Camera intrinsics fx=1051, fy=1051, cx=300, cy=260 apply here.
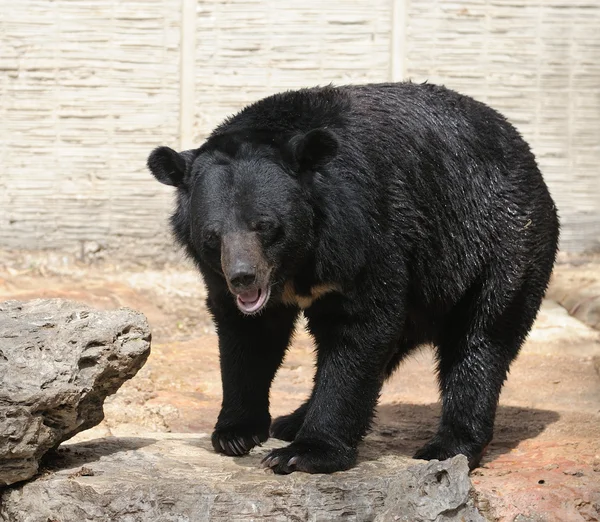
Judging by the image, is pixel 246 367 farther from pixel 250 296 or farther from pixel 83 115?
pixel 83 115

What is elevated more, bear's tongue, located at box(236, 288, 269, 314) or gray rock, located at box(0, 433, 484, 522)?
bear's tongue, located at box(236, 288, 269, 314)

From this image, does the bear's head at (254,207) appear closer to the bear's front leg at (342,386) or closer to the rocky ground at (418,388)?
the bear's front leg at (342,386)

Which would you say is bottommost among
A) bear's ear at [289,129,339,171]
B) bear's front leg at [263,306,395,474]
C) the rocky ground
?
the rocky ground

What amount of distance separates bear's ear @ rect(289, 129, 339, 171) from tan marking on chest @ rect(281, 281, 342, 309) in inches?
25.4

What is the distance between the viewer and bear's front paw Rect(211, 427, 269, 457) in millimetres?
6039

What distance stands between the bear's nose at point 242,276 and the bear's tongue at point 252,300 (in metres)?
0.08

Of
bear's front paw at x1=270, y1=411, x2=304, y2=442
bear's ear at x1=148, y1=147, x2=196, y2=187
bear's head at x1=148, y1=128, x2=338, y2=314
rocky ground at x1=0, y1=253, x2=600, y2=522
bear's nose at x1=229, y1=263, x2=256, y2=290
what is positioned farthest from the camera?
bear's front paw at x1=270, y1=411, x2=304, y2=442

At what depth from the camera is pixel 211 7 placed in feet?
37.0

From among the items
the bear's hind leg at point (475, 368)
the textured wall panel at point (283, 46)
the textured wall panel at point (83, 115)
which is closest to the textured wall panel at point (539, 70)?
the textured wall panel at point (283, 46)

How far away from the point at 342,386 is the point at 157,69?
21.2 feet

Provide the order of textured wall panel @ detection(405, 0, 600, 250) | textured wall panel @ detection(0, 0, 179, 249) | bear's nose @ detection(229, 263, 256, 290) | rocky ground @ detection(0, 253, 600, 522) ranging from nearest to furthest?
1. bear's nose @ detection(229, 263, 256, 290)
2. rocky ground @ detection(0, 253, 600, 522)
3. textured wall panel @ detection(0, 0, 179, 249)
4. textured wall panel @ detection(405, 0, 600, 250)

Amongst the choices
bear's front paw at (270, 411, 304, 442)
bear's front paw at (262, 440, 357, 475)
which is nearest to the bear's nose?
bear's front paw at (262, 440, 357, 475)

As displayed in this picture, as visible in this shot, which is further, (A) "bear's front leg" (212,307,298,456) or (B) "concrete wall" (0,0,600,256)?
(B) "concrete wall" (0,0,600,256)

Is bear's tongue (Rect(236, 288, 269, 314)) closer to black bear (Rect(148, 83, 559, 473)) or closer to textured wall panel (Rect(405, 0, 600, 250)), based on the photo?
black bear (Rect(148, 83, 559, 473))
